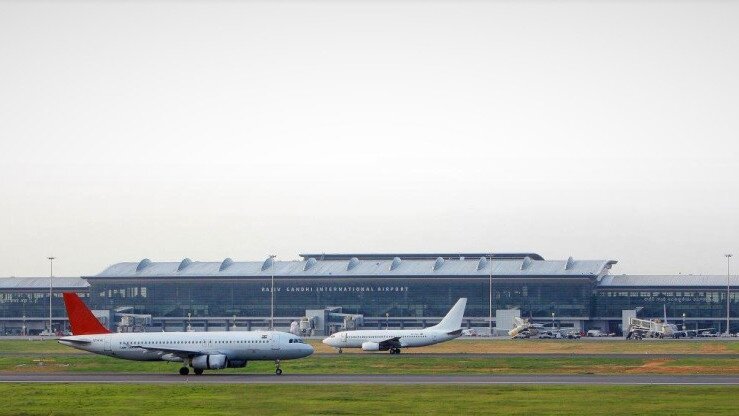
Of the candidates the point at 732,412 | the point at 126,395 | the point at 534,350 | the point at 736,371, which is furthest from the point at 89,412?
the point at 534,350

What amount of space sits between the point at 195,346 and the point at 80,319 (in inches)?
442

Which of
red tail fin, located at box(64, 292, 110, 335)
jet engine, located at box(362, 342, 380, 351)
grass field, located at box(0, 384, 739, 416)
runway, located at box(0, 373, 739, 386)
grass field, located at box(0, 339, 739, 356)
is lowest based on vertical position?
grass field, located at box(0, 339, 739, 356)

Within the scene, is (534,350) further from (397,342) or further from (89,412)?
(89,412)

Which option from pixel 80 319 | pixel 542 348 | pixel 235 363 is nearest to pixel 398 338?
pixel 542 348

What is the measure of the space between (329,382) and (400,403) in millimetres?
17366

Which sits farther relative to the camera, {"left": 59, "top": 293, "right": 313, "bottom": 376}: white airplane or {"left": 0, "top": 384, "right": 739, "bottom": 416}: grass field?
{"left": 59, "top": 293, "right": 313, "bottom": 376}: white airplane

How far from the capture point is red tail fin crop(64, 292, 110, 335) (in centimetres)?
9888

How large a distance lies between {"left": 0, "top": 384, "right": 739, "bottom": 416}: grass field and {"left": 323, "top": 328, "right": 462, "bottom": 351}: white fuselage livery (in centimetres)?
5807

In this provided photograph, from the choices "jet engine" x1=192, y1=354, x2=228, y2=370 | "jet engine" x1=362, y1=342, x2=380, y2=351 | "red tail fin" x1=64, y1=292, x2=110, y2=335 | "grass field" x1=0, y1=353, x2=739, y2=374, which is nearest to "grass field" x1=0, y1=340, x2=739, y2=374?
"grass field" x1=0, y1=353, x2=739, y2=374

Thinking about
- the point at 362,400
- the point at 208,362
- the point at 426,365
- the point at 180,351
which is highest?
the point at 180,351

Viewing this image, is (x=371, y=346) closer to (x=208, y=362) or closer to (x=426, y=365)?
(x=426, y=365)

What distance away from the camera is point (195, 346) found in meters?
95.7

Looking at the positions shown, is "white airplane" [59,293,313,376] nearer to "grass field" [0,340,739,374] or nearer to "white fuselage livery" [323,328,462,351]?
"grass field" [0,340,739,374]

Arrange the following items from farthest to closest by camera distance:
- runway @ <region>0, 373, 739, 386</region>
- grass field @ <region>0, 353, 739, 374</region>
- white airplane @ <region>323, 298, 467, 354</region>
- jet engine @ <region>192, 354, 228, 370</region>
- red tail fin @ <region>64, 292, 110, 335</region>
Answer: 1. white airplane @ <region>323, 298, 467, 354</region>
2. red tail fin @ <region>64, 292, 110, 335</region>
3. grass field @ <region>0, 353, 739, 374</region>
4. jet engine @ <region>192, 354, 228, 370</region>
5. runway @ <region>0, 373, 739, 386</region>
